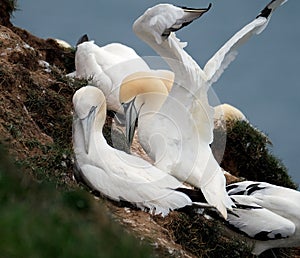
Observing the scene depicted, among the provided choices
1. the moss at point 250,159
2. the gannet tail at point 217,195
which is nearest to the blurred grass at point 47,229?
the gannet tail at point 217,195

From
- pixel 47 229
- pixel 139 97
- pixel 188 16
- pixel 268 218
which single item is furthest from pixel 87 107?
pixel 47 229

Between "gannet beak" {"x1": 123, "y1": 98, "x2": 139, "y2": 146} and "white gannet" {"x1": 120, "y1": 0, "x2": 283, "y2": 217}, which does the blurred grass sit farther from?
"gannet beak" {"x1": 123, "y1": 98, "x2": 139, "y2": 146}

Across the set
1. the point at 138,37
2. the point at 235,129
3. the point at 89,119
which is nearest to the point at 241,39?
the point at 138,37

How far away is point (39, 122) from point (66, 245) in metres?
7.21

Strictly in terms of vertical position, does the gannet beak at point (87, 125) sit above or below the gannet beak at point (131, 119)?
above

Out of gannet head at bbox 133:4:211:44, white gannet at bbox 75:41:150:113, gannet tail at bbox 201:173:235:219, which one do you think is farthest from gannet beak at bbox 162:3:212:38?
white gannet at bbox 75:41:150:113

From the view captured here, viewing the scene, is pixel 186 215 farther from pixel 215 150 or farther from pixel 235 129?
pixel 235 129

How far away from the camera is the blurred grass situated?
130 inches

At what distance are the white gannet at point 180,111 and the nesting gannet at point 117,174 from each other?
45 centimetres

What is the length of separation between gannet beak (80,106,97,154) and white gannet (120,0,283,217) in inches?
29.4

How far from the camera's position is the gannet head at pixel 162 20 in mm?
9305

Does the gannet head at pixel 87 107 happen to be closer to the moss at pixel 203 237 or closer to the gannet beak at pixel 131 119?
the gannet beak at pixel 131 119

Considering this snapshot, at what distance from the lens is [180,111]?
1025cm

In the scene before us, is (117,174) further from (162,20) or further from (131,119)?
(162,20)
